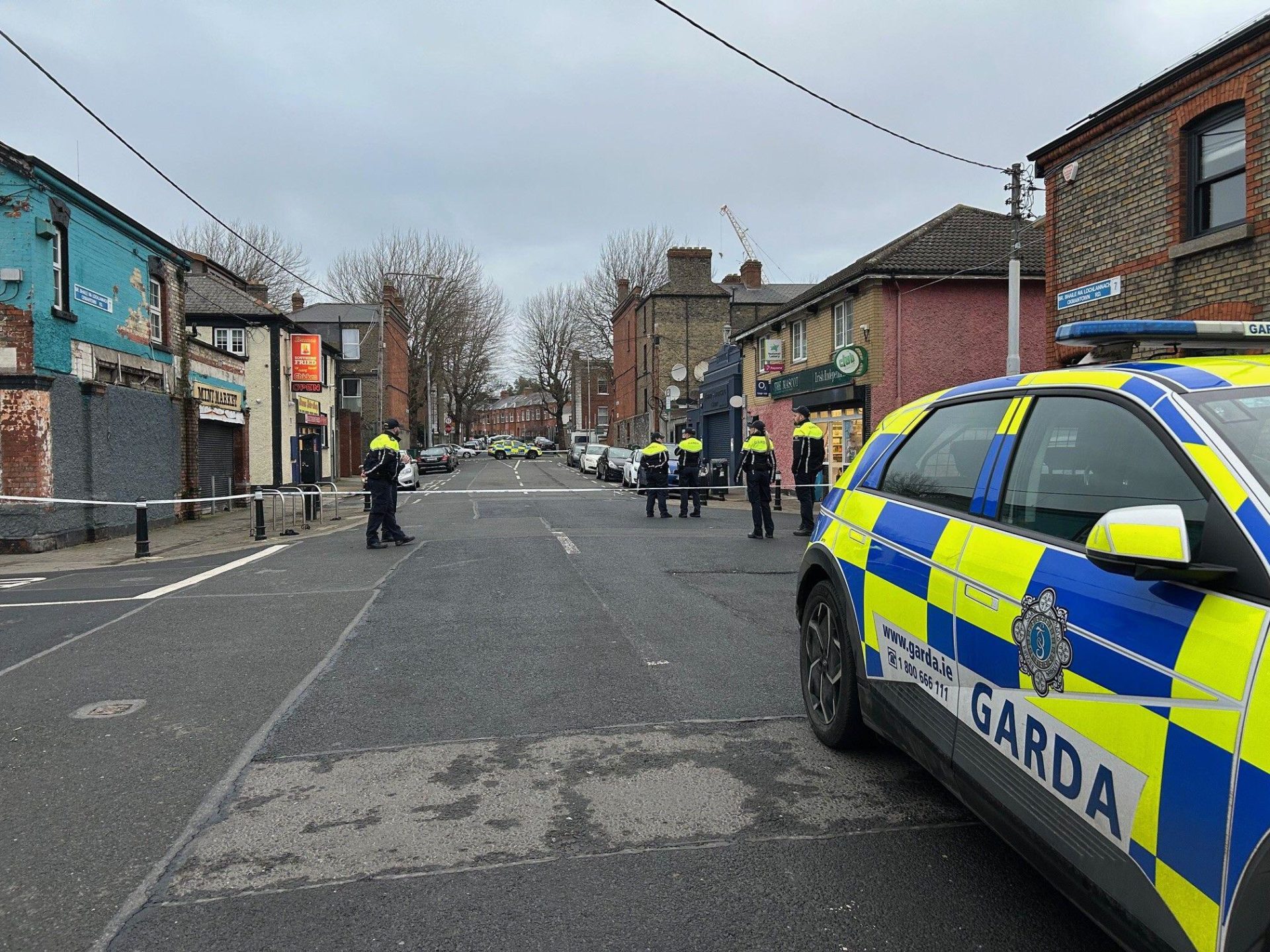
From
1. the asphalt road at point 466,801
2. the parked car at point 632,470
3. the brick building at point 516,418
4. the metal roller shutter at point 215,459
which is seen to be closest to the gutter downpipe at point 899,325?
the parked car at point 632,470

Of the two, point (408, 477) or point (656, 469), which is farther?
point (408, 477)

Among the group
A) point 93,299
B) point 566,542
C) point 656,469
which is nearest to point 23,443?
point 93,299

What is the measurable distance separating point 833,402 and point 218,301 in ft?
65.9

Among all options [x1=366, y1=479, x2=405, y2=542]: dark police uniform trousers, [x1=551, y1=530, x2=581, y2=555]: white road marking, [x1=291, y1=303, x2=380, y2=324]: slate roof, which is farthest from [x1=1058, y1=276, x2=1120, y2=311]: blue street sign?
[x1=291, y1=303, x2=380, y2=324]: slate roof

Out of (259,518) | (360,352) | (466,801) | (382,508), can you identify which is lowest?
(466,801)

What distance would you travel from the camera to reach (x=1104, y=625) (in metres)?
2.29

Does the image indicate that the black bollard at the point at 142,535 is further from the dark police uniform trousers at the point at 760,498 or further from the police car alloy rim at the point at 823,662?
the police car alloy rim at the point at 823,662

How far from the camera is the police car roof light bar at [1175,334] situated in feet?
10.8

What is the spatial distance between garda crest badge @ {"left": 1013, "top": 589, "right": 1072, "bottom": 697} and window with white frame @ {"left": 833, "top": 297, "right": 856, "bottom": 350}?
22175 millimetres

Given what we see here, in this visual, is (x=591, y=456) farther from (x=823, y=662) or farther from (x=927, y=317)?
(x=823, y=662)

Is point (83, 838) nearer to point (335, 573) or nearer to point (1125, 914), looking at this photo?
point (1125, 914)

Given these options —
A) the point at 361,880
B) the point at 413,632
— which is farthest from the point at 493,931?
the point at 413,632

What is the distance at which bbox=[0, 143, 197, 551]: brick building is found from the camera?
46.0 feet

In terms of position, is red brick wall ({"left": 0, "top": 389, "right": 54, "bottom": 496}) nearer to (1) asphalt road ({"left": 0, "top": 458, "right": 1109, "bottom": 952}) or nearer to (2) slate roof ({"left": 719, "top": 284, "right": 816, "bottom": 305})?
(1) asphalt road ({"left": 0, "top": 458, "right": 1109, "bottom": 952})
